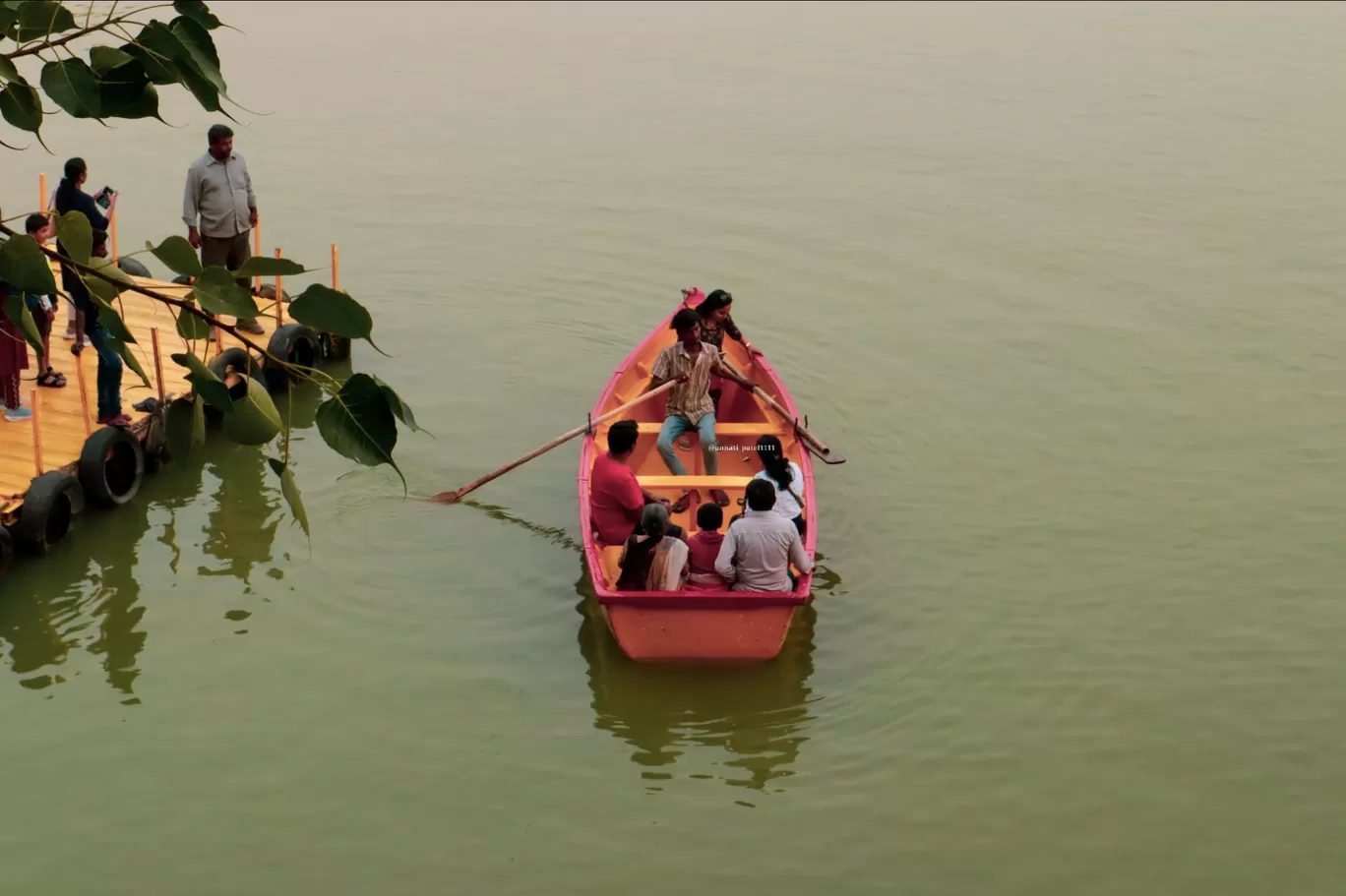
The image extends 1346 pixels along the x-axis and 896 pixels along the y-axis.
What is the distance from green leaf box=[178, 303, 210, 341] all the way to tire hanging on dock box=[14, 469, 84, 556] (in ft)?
25.1

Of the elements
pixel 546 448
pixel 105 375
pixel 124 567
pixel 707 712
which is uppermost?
pixel 105 375

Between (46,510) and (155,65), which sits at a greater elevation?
(155,65)

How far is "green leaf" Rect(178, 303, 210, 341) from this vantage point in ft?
13.4

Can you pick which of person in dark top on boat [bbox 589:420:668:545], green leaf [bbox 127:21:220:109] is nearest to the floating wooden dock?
person in dark top on boat [bbox 589:420:668:545]

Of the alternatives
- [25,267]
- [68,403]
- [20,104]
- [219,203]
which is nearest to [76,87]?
[20,104]

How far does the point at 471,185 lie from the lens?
20.1 metres

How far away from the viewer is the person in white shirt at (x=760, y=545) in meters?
9.86

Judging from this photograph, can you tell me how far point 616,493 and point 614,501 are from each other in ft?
0.25

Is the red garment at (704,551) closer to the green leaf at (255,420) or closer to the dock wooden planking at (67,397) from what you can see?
the dock wooden planking at (67,397)

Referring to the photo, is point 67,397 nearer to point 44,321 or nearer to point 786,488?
point 44,321

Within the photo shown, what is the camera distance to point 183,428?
3.90 m

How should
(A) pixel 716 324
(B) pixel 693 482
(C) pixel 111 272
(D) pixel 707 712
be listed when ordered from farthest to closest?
(A) pixel 716 324
(B) pixel 693 482
(D) pixel 707 712
(C) pixel 111 272

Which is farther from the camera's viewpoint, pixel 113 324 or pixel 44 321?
pixel 44 321

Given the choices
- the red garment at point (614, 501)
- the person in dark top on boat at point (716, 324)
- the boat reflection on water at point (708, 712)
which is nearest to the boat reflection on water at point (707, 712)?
the boat reflection on water at point (708, 712)
